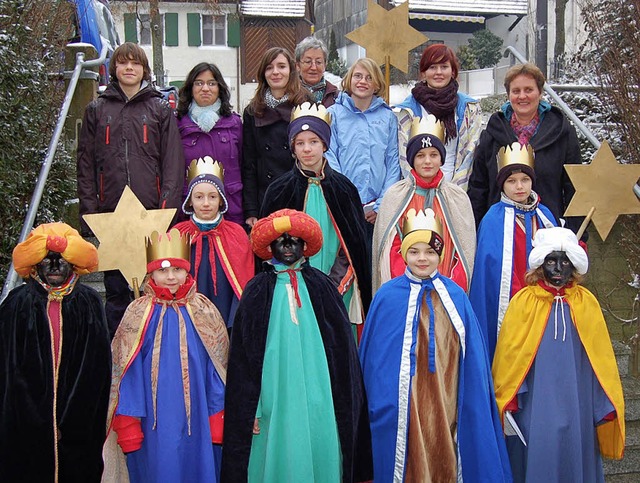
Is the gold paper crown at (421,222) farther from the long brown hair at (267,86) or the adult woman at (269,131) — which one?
the long brown hair at (267,86)

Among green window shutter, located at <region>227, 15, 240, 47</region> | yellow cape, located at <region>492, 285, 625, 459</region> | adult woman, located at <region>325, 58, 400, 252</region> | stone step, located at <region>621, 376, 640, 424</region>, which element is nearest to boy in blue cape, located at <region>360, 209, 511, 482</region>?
yellow cape, located at <region>492, 285, 625, 459</region>

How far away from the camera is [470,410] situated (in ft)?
14.7

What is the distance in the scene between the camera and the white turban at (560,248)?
454 centimetres

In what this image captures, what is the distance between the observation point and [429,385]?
4.51 m

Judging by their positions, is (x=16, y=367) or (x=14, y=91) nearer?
(x=16, y=367)

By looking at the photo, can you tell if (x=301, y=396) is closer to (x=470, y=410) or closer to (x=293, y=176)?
Answer: (x=470, y=410)

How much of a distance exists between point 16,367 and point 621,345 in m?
5.01

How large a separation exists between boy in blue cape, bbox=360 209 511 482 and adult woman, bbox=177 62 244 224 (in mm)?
1798

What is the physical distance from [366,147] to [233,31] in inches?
953

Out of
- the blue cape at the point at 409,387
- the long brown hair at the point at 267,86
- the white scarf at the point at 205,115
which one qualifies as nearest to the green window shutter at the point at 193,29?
the long brown hair at the point at 267,86

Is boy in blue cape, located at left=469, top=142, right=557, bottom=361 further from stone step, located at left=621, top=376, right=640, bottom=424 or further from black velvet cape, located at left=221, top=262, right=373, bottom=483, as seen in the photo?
stone step, located at left=621, top=376, right=640, bottom=424

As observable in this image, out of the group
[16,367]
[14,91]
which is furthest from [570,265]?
[14,91]

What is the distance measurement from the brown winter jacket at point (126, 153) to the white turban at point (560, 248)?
2.53 meters

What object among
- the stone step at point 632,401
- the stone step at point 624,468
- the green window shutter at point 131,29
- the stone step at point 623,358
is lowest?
the stone step at point 624,468
